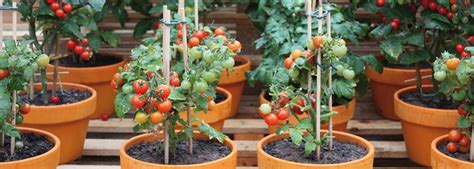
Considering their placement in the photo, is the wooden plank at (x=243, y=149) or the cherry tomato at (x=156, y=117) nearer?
the cherry tomato at (x=156, y=117)

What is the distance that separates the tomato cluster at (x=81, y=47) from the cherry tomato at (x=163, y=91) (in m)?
1.15

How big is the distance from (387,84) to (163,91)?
1509 millimetres

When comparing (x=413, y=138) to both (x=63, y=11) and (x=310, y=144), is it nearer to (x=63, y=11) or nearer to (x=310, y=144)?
(x=310, y=144)

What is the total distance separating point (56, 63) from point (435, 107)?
1.45 meters

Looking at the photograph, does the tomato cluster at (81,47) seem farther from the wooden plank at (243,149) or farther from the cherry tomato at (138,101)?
the cherry tomato at (138,101)

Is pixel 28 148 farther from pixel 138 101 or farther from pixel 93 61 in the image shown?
pixel 93 61

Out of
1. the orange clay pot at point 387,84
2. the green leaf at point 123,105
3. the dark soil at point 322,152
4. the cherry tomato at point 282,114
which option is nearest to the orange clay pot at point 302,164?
the dark soil at point 322,152

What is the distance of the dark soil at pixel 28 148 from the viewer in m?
2.88

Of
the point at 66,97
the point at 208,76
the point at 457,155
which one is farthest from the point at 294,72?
the point at 66,97

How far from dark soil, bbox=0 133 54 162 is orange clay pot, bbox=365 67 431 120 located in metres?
1.45

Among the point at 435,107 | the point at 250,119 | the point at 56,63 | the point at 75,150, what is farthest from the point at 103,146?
the point at 435,107

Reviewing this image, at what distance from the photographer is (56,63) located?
358 cm

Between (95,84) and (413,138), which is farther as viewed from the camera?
(95,84)

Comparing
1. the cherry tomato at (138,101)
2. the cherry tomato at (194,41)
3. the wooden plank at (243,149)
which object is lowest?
the wooden plank at (243,149)
